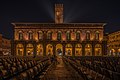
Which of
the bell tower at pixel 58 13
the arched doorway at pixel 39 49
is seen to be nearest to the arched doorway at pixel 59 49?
the arched doorway at pixel 39 49

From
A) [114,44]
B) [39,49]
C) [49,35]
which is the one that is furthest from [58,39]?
[114,44]

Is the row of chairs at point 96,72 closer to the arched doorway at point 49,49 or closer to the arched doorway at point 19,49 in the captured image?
the arched doorway at point 49,49

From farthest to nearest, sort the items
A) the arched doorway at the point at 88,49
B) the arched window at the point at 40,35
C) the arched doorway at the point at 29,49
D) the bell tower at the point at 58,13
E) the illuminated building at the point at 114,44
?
the illuminated building at the point at 114,44 → the bell tower at the point at 58,13 → the arched window at the point at 40,35 → the arched doorway at the point at 88,49 → the arched doorway at the point at 29,49

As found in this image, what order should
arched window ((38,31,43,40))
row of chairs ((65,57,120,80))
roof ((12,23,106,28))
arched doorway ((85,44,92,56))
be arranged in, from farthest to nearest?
roof ((12,23,106,28)) → arched window ((38,31,43,40)) → arched doorway ((85,44,92,56)) → row of chairs ((65,57,120,80))

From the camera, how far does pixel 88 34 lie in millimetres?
109375

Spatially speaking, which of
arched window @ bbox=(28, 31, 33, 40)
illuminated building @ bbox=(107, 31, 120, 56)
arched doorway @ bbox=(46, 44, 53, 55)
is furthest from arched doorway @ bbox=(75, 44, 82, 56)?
illuminated building @ bbox=(107, 31, 120, 56)

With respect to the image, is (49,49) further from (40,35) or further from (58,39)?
(40,35)

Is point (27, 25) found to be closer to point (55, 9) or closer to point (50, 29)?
point (50, 29)

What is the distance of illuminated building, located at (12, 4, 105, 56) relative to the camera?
106 meters

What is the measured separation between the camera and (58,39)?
107688 millimetres

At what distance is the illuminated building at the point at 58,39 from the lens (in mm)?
105875

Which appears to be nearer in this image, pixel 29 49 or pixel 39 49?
pixel 29 49

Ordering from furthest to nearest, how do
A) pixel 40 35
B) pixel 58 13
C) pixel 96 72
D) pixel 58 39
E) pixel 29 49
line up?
pixel 58 13 → pixel 40 35 → pixel 58 39 → pixel 29 49 → pixel 96 72

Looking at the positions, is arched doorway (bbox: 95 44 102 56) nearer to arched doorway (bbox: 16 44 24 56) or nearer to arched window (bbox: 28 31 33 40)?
arched window (bbox: 28 31 33 40)
